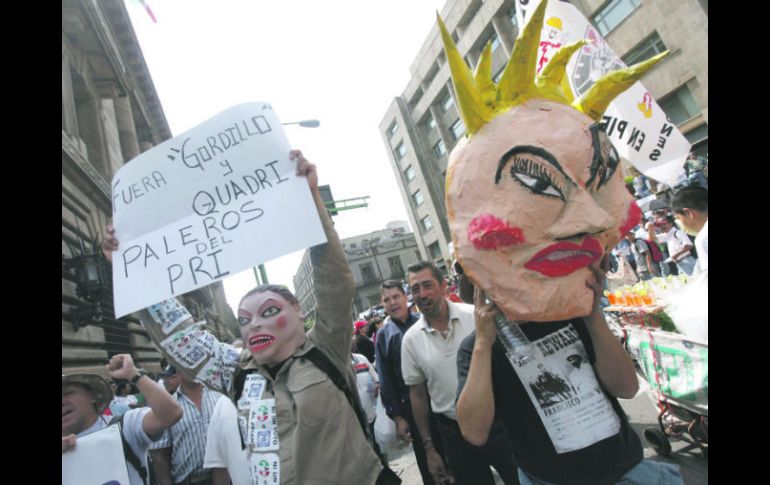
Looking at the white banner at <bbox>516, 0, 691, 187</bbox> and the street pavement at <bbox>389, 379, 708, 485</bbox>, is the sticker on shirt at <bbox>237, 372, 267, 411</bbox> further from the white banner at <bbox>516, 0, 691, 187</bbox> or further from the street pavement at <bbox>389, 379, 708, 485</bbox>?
the white banner at <bbox>516, 0, 691, 187</bbox>

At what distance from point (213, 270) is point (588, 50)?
405 centimetres

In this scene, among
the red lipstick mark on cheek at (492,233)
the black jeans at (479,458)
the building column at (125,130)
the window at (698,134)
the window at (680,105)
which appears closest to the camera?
the red lipstick mark on cheek at (492,233)

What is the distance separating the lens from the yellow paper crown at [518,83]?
1439mm

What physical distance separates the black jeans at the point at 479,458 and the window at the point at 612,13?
59.4 ft

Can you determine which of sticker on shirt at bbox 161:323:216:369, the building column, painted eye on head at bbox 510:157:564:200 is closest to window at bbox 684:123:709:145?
painted eye on head at bbox 510:157:564:200

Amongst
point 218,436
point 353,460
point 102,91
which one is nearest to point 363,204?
point 102,91

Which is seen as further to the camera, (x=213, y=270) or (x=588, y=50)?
(x=588, y=50)

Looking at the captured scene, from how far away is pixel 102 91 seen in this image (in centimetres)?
995

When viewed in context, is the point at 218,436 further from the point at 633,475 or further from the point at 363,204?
the point at 363,204

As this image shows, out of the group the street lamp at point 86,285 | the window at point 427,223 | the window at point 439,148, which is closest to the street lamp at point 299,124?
the street lamp at point 86,285

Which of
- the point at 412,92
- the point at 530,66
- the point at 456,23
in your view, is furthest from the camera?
the point at 412,92

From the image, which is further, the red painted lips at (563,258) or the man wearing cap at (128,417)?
the man wearing cap at (128,417)

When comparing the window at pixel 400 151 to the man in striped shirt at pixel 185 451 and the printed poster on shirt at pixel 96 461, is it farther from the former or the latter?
the printed poster on shirt at pixel 96 461

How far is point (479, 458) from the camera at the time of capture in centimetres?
255
